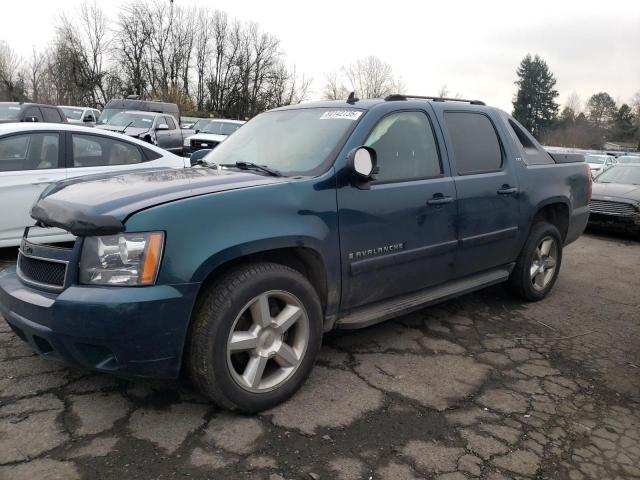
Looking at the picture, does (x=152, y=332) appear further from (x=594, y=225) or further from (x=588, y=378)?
(x=594, y=225)

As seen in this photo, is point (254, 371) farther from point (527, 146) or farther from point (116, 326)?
point (527, 146)

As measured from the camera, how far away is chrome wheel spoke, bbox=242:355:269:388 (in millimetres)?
2848

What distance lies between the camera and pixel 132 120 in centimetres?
1448

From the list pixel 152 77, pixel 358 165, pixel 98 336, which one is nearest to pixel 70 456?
pixel 98 336

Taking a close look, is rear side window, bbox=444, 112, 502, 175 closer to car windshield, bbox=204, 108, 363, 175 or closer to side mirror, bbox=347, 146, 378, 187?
car windshield, bbox=204, 108, 363, 175

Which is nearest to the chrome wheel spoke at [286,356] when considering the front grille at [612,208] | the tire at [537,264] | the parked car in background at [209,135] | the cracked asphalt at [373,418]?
the cracked asphalt at [373,418]

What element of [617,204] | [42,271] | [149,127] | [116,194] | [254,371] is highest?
[149,127]

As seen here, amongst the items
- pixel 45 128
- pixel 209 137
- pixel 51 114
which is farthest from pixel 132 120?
pixel 45 128

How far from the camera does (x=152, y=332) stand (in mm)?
2516

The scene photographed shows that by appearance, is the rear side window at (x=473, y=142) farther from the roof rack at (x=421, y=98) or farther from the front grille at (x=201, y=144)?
the front grille at (x=201, y=144)

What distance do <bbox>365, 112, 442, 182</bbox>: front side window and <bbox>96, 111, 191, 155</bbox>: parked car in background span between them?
35.1 ft

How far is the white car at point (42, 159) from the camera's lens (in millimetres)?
5473

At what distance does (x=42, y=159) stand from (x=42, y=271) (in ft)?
11.4

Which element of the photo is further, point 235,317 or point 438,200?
point 438,200
